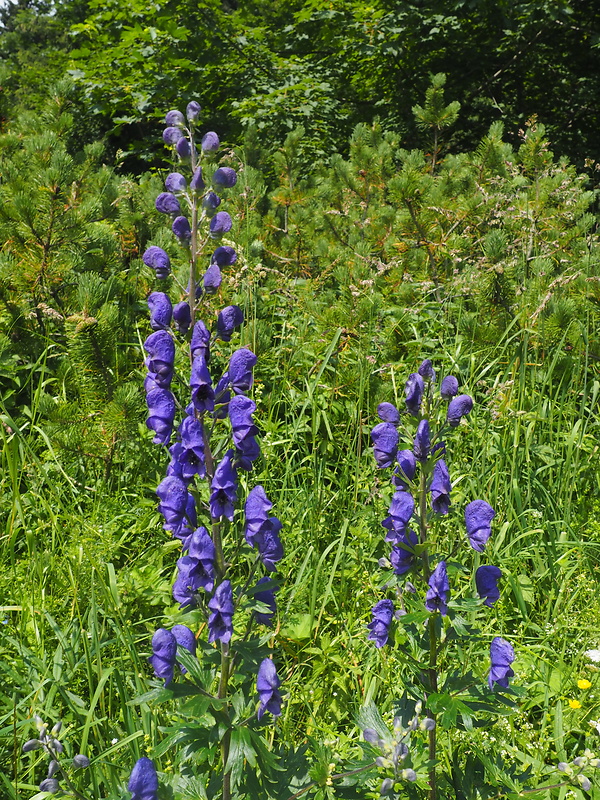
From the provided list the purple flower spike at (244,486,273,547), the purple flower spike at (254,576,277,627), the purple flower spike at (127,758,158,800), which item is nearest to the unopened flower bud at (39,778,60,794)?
the purple flower spike at (127,758,158,800)

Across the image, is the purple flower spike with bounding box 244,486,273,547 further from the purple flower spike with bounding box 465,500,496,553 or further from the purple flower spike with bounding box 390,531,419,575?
the purple flower spike with bounding box 465,500,496,553

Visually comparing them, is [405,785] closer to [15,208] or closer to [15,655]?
[15,655]

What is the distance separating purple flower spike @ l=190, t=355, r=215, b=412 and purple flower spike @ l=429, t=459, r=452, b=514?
60 centimetres

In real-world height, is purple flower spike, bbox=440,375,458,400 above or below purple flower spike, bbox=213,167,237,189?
below

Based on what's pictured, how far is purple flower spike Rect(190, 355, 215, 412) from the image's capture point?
1391 mm

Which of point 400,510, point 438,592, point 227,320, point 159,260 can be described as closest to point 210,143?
point 159,260

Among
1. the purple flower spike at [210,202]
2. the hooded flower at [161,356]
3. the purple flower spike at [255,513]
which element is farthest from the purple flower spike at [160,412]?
the purple flower spike at [210,202]

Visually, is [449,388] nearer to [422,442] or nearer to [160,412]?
[422,442]

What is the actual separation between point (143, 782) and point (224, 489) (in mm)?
630

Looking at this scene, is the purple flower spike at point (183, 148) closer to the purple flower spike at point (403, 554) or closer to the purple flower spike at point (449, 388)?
the purple flower spike at point (449, 388)

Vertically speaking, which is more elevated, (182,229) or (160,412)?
(182,229)

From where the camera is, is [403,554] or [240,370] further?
[403,554]

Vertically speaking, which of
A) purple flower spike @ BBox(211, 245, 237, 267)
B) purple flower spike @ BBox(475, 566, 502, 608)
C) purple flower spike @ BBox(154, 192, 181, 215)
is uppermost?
purple flower spike @ BBox(154, 192, 181, 215)

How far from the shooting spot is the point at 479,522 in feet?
5.38
